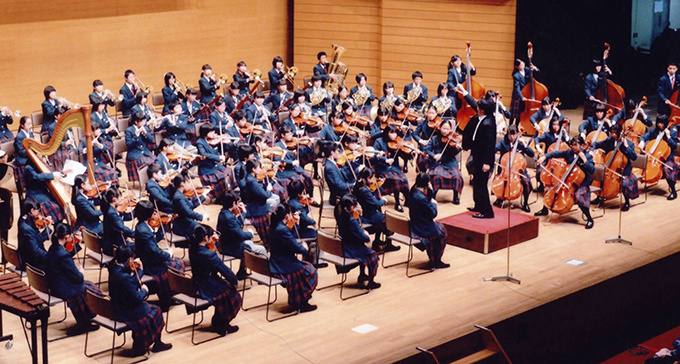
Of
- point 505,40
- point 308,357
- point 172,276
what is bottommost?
point 308,357

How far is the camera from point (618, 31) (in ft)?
63.4

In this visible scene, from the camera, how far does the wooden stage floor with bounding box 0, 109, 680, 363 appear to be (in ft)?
31.4

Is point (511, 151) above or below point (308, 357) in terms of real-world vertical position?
above

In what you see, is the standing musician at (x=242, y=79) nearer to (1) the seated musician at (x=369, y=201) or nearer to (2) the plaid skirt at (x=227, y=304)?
(1) the seated musician at (x=369, y=201)

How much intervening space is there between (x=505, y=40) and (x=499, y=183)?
630 cm

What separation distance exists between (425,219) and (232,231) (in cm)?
237

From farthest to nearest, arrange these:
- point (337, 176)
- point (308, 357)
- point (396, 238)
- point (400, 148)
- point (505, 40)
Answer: point (505, 40) < point (400, 148) < point (337, 176) < point (396, 238) < point (308, 357)

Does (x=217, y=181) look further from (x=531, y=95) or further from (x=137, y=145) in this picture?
(x=531, y=95)

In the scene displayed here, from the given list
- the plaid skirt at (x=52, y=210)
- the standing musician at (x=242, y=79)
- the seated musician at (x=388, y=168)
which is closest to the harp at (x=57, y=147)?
the plaid skirt at (x=52, y=210)

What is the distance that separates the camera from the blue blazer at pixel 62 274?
31.9 feet

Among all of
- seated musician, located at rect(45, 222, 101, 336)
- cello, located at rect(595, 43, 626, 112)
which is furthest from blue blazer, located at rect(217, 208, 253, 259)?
cello, located at rect(595, 43, 626, 112)

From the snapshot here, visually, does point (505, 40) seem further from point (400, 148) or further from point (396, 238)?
point (396, 238)

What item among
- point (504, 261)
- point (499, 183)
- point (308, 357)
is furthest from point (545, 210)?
point (308, 357)

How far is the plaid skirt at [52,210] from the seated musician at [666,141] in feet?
27.7
